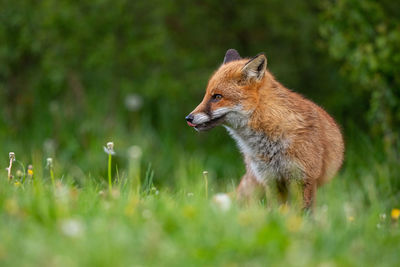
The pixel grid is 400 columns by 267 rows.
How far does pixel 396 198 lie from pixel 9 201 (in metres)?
5.41

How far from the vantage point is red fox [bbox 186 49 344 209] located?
5125 mm

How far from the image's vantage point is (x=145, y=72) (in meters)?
10.9

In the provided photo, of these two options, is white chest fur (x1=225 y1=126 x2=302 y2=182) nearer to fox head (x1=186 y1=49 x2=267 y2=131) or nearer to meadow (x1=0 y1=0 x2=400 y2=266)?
fox head (x1=186 y1=49 x2=267 y2=131)

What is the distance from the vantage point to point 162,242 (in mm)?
2828

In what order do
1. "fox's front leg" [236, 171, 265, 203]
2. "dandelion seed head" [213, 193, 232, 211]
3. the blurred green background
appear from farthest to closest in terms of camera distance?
1. the blurred green background
2. "fox's front leg" [236, 171, 265, 203]
3. "dandelion seed head" [213, 193, 232, 211]

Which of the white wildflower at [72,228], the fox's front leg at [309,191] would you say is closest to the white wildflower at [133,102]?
the fox's front leg at [309,191]

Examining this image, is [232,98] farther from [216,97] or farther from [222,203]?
[222,203]

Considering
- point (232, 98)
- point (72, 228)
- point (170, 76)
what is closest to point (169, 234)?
point (72, 228)

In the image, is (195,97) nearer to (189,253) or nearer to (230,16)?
(230,16)

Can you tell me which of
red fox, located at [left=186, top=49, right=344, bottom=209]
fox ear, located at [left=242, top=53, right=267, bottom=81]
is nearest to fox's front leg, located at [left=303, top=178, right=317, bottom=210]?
red fox, located at [left=186, top=49, right=344, bottom=209]

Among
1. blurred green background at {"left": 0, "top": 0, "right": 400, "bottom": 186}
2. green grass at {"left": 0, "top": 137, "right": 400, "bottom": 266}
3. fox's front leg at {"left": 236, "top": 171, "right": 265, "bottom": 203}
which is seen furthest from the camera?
blurred green background at {"left": 0, "top": 0, "right": 400, "bottom": 186}

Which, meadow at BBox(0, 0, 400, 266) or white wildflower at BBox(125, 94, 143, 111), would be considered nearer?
meadow at BBox(0, 0, 400, 266)

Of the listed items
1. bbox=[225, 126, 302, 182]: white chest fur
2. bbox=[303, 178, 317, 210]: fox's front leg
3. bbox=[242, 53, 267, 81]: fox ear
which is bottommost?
bbox=[303, 178, 317, 210]: fox's front leg

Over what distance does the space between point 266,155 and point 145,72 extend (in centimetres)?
601
